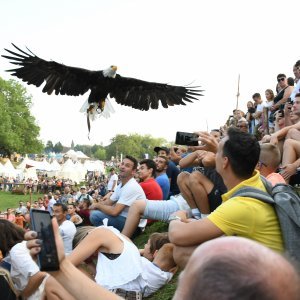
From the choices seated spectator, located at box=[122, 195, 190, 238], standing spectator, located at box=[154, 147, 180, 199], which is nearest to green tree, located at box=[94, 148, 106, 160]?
standing spectator, located at box=[154, 147, 180, 199]

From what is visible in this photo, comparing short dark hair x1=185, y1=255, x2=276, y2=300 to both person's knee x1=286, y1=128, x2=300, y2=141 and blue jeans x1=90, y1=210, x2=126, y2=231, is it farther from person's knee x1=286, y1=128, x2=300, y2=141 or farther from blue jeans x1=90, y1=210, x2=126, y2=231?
blue jeans x1=90, y1=210, x2=126, y2=231

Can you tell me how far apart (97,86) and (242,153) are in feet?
28.1

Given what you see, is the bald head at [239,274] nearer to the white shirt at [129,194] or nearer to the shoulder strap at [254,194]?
the shoulder strap at [254,194]

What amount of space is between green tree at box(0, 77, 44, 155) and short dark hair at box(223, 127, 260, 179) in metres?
70.7

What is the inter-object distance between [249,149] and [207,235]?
60 centimetres

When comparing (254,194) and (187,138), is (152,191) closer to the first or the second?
(187,138)

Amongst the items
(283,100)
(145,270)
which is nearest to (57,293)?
(145,270)

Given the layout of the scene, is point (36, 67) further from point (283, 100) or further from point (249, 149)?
point (249, 149)

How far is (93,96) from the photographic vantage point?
11375 mm

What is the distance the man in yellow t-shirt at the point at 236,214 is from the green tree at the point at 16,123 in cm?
7067

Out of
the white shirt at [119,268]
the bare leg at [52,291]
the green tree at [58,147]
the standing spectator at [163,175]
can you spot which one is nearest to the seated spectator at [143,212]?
the white shirt at [119,268]

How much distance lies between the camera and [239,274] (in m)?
0.93

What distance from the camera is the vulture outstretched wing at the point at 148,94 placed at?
1144 cm

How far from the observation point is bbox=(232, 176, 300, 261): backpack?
8.86 ft
